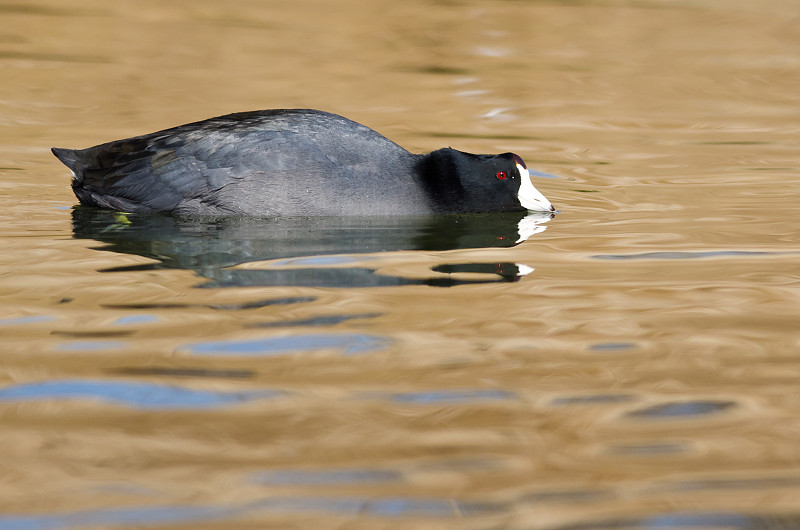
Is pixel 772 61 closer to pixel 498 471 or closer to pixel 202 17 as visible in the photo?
pixel 202 17

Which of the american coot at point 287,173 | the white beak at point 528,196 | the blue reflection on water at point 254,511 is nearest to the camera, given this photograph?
the blue reflection on water at point 254,511

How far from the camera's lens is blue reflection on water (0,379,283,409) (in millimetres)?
3182

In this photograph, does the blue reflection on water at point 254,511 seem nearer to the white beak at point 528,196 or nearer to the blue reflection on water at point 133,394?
the blue reflection on water at point 133,394

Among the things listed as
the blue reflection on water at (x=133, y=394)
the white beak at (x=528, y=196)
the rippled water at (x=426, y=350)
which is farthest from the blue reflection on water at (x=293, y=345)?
the white beak at (x=528, y=196)

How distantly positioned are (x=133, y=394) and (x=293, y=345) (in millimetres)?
688

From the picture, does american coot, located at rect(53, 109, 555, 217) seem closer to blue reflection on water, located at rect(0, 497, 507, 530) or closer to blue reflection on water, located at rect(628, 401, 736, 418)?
blue reflection on water, located at rect(628, 401, 736, 418)

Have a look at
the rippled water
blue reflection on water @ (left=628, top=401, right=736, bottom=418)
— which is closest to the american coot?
the rippled water

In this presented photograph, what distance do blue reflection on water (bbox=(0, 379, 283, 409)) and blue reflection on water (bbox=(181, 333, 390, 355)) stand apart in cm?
40

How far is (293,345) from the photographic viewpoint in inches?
149

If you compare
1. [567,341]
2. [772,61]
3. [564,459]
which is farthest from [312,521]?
[772,61]

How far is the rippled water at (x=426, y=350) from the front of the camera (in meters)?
2.58

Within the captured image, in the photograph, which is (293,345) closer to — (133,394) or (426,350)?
(426,350)

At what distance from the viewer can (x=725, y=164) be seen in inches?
333

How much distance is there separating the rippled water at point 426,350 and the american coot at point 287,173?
0.12 metres
